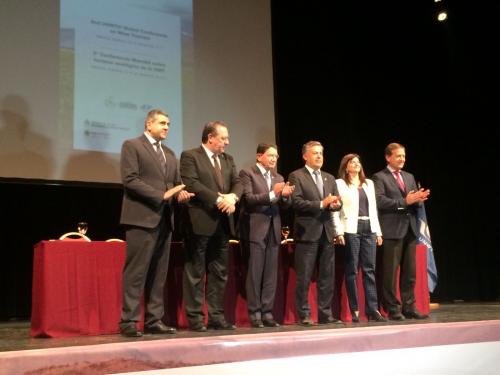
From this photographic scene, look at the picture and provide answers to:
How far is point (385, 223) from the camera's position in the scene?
488 cm

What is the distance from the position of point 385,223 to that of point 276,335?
2015 millimetres

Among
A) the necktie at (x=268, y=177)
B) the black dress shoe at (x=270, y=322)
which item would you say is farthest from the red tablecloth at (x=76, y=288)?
the necktie at (x=268, y=177)

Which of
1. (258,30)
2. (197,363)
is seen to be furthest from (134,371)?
(258,30)

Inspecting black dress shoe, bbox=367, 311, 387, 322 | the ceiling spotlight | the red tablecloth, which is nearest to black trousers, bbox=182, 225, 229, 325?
the red tablecloth

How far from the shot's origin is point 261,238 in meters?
4.36

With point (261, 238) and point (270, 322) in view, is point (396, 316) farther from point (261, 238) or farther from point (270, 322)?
point (261, 238)

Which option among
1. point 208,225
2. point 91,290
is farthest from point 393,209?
point 91,290

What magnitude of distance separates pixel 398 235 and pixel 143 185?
2.20 m

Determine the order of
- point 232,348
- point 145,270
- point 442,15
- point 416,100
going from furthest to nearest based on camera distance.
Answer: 1. point 416,100
2. point 442,15
3. point 145,270
4. point 232,348

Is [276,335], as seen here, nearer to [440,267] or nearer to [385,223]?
[385,223]

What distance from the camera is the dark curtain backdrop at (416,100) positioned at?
781cm

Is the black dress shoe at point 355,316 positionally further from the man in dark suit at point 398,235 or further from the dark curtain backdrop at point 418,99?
the dark curtain backdrop at point 418,99

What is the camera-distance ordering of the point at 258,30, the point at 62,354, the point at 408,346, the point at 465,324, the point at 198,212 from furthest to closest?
the point at 258,30 < the point at 198,212 < the point at 465,324 < the point at 408,346 < the point at 62,354

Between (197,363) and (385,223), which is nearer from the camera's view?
(197,363)
